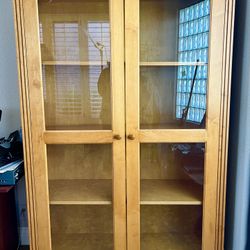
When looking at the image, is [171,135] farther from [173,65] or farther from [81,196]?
[81,196]

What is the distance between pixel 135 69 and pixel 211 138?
1.71ft

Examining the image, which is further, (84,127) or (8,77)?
(8,77)

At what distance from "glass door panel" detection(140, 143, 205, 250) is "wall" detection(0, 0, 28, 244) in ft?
3.19

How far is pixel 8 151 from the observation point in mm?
1654

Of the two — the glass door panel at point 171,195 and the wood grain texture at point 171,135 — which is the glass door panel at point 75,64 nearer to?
the wood grain texture at point 171,135

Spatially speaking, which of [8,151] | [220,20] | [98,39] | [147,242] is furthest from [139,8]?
[147,242]

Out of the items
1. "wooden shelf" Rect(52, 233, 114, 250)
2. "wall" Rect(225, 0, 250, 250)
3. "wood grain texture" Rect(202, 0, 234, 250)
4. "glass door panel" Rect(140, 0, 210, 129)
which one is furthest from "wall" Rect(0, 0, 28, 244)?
"wall" Rect(225, 0, 250, 250)

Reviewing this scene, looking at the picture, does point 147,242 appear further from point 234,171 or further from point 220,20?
point 220,20

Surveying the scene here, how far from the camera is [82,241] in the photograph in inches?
64.5

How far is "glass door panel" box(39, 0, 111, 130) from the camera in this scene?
4.59 ft

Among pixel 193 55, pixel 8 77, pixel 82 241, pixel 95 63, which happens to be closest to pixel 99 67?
pixel 95 63

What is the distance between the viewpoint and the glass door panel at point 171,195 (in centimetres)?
149

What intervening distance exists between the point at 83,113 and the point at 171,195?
678 millimetres

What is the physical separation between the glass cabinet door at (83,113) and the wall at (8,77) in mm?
540
